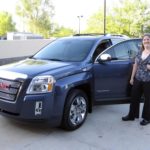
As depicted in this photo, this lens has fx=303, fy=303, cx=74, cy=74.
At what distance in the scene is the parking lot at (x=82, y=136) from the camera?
459 cm

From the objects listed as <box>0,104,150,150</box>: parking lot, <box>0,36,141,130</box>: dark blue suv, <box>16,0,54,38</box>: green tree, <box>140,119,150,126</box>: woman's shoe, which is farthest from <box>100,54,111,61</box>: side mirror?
<box>16,0,54,38</box>: green tree

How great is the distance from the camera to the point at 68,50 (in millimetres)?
5973

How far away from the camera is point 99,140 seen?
485 centimetres

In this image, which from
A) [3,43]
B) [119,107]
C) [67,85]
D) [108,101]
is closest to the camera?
[67,85]

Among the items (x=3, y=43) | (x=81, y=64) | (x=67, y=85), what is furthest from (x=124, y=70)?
(x=3, y=43)

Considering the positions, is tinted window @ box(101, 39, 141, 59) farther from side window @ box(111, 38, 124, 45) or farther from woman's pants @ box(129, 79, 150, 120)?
woman's pants @ box(129, 79, 150, 120)

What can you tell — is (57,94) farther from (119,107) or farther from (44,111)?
(119,107)

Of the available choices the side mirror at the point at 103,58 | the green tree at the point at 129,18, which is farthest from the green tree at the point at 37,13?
the side mirror at the point at 103,58

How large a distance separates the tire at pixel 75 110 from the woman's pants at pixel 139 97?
0.93 meters

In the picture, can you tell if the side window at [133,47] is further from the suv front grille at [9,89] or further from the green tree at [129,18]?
the green tree at [129,18]

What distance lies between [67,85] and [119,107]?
7.54 feet

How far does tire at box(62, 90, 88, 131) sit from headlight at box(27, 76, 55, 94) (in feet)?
1.58

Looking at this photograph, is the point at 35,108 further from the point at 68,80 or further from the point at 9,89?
the point at 68,80

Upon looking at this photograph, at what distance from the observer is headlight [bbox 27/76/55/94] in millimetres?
4672
